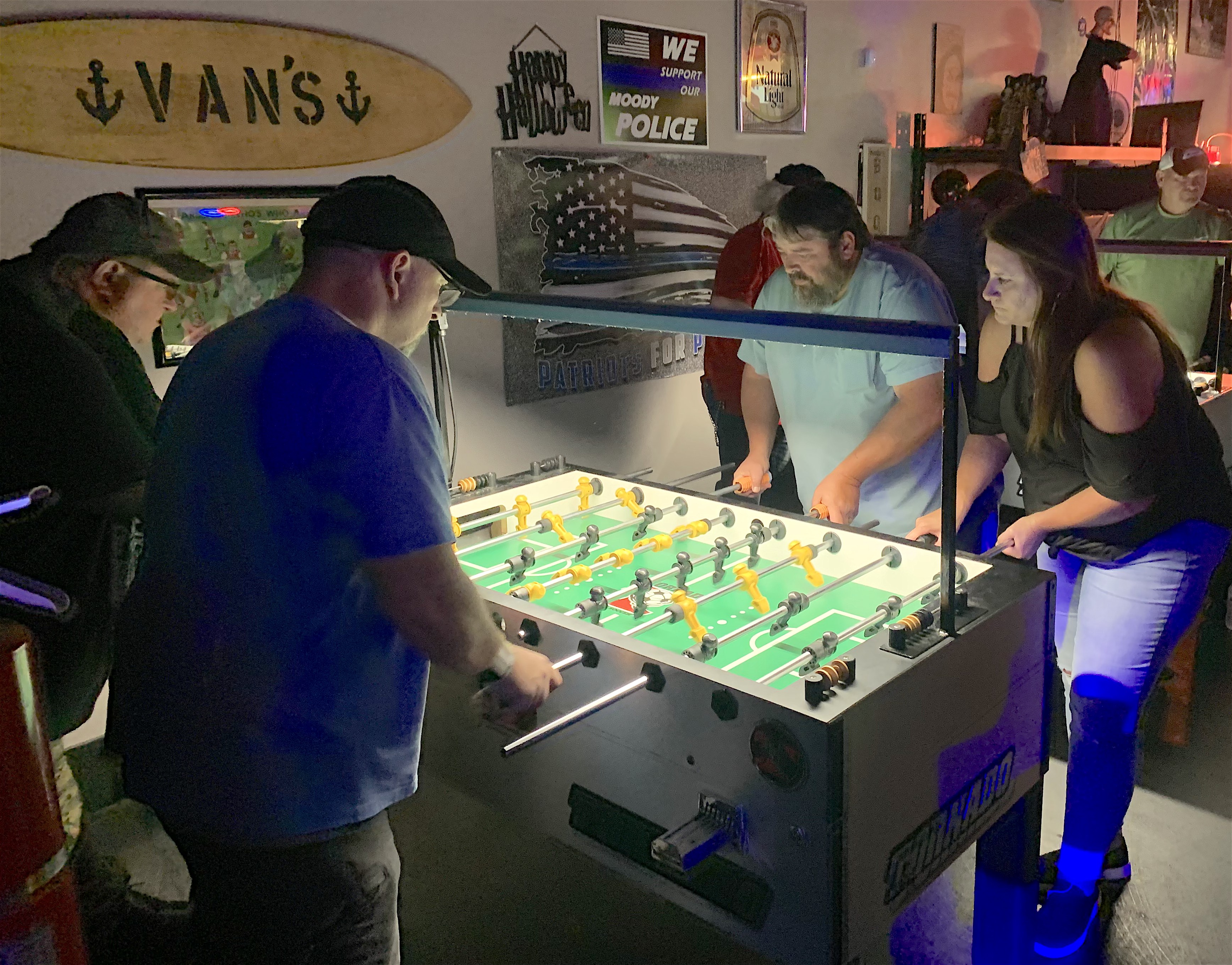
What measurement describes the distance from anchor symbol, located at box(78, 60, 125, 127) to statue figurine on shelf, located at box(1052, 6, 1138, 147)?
17.6 ft

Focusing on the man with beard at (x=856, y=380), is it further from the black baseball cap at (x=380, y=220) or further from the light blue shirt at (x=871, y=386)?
the black baseball cap at (x=380, y=220)

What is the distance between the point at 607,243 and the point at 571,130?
47 cm

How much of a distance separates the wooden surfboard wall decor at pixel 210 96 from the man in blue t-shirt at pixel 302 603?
63.2 inches

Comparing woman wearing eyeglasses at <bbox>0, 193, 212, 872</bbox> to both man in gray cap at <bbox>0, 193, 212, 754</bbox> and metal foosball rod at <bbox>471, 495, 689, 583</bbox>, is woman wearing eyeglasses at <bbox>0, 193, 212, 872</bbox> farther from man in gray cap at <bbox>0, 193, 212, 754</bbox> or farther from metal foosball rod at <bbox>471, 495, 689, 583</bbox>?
metal foosball rod at <bbox>471, 495, 689, 583</bbox>

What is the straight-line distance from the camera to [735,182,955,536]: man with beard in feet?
8.87

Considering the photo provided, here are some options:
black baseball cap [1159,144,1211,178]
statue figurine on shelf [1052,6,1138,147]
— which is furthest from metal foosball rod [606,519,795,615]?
statue figurine on shelf [1052,6,1138,147]

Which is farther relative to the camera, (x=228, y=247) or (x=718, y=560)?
(x=228, y=247)

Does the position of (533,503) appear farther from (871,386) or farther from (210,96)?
(210,96)

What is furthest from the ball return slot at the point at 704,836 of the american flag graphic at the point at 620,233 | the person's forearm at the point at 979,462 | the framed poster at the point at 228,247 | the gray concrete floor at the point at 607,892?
the american flag graphic at the point at 620,233

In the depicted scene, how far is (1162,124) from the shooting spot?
683cm

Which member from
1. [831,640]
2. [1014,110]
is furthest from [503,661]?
[1014,110]

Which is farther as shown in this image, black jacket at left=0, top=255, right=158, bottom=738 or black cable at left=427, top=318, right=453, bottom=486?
black cable at left=427, top=318, right=453, bottom=486

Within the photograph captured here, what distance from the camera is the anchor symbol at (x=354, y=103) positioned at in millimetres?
3203

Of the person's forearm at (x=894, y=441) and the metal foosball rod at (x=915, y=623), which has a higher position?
the person's forearm at (x=894, y=441)
